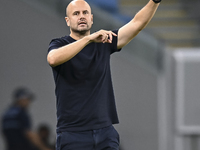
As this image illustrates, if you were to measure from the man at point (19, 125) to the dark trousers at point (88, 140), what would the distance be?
12.9 ft

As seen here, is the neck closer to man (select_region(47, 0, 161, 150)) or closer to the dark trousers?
man (select_region(47, 0, 161, 150))

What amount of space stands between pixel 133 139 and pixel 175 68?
5.00 feet

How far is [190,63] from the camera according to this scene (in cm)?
593

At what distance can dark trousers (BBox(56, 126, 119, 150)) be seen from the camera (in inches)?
122

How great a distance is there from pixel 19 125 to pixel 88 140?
160 inches

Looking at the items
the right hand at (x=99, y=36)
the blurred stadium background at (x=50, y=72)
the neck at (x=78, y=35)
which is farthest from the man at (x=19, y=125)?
the right hand at (x=99, y=36)

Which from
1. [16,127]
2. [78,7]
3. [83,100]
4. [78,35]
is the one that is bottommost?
[16,127]

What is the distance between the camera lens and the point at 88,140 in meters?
3.10

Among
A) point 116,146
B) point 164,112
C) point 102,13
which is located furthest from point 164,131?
point 116,146

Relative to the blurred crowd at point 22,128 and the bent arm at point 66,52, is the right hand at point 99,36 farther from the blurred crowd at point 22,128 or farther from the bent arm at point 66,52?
the blurred crowd at point 22,128

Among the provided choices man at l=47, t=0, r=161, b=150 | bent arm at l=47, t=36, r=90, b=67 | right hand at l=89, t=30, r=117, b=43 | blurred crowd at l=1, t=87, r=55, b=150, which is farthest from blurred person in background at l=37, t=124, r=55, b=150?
right hand at l=89, t=30, r=117, b=43

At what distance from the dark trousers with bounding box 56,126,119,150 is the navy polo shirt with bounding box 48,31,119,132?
0.03m

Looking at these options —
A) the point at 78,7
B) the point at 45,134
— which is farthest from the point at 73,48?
→ the point at 45,134

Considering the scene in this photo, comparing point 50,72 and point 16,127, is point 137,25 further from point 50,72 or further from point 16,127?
point 16,127
